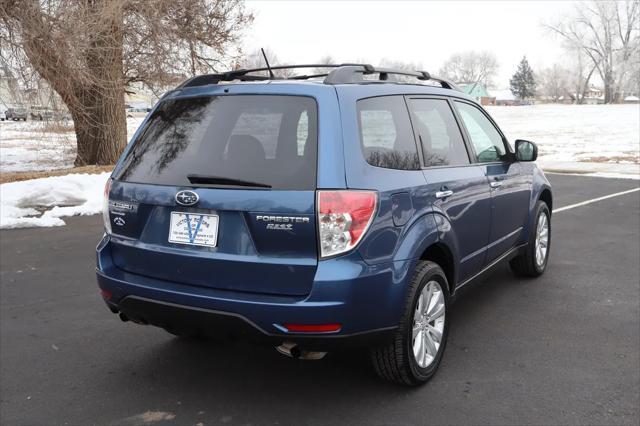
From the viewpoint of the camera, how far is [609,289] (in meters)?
5.43

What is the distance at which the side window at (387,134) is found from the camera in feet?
10.6

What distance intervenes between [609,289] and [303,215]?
3.76 meters

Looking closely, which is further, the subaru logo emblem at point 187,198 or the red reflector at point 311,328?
the subaru logo emblem at point 187,198

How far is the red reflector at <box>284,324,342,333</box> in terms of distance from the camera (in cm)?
292

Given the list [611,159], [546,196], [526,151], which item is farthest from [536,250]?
[611,159]

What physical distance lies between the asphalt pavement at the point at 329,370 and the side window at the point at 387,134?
132 centimetres

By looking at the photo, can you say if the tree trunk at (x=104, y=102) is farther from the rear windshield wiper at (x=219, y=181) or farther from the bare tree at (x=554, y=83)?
the bare tree at (x=554, y=83)

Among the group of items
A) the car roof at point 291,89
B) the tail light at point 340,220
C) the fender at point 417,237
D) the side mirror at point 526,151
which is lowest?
the fender at point 417,237

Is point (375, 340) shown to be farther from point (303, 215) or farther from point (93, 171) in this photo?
point (93, 171)

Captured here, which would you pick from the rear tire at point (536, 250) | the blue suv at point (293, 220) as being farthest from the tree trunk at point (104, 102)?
the blue suv at point (293, 220)

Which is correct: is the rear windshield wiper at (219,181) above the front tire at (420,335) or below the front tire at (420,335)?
above

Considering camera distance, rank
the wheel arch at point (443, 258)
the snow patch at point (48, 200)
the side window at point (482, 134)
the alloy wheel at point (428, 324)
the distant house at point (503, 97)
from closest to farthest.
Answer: the alloy wheel at point (428, 324) → the wheel arch at point (443, 258) → the side window at point (482, 134) → the snow patch at point (48, 200) → the distant house at point (503, 97)

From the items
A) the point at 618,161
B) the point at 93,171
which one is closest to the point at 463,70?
the point at 618,161

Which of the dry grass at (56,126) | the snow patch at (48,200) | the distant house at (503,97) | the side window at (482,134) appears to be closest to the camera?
the side window at (482,134)
